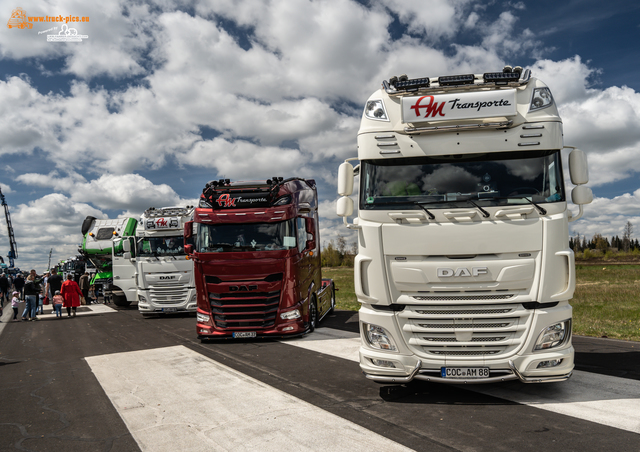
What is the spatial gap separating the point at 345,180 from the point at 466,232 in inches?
66.5

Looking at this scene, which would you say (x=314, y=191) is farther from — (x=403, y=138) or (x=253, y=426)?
(x=253, y=426)

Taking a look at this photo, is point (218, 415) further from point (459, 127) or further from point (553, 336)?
point (459, 127)

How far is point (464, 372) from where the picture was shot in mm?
5086

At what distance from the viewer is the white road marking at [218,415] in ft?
14.1

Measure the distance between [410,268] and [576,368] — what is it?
3454 millimetres

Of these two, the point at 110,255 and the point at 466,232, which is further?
the point at 110,255

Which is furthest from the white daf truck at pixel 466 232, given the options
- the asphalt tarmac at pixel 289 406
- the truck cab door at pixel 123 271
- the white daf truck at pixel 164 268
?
the truck cab door at pixel 123 271

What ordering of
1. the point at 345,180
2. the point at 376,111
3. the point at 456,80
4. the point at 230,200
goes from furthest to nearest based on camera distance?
the point at 230,200 → the point at 345,180 → the point at 376,111 → the point at 456,80

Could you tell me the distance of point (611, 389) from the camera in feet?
18.1

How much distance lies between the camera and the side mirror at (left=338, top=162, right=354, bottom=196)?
5.94 meters

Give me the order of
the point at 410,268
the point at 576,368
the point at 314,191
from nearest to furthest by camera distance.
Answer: the point at 410,268 < the point at 576,368 < the point at 314,191

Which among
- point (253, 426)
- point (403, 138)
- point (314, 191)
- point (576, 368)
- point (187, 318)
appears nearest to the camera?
point (253, 426)

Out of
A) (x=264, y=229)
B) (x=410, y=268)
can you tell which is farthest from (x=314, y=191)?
(x=410, y=268)

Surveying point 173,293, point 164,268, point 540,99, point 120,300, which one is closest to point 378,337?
point 540,99
